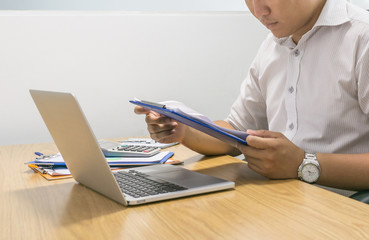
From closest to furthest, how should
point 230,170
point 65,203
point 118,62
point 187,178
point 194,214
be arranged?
point 194,214 → point 65,203 → point 187,178 → point 230,170 → point 118,62

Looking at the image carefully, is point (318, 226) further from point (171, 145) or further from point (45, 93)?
point (171, 145)

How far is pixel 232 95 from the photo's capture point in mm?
2316

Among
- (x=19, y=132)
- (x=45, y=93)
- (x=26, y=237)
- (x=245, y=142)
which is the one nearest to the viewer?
(x=26, y=237)

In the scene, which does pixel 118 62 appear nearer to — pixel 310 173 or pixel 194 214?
pixel 310 173

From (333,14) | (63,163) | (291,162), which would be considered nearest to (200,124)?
(291,162)

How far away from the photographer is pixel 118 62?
208cm

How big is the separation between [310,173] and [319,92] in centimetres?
32

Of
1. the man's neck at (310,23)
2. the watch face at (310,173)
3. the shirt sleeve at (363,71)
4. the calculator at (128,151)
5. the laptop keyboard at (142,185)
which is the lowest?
the watch face at (310,173)

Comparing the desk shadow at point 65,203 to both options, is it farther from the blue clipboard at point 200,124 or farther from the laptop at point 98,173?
the blue clipboard at point 200,124

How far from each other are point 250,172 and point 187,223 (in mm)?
410

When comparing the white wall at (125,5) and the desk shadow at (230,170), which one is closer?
the desk shadow at (230,170)

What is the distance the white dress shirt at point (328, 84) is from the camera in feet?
4.05

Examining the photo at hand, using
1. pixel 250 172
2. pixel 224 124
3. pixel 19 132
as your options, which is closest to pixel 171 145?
pixel 224 124

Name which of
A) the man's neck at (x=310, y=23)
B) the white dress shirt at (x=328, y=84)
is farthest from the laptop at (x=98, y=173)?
the man's neck at (x=310, y=23)
